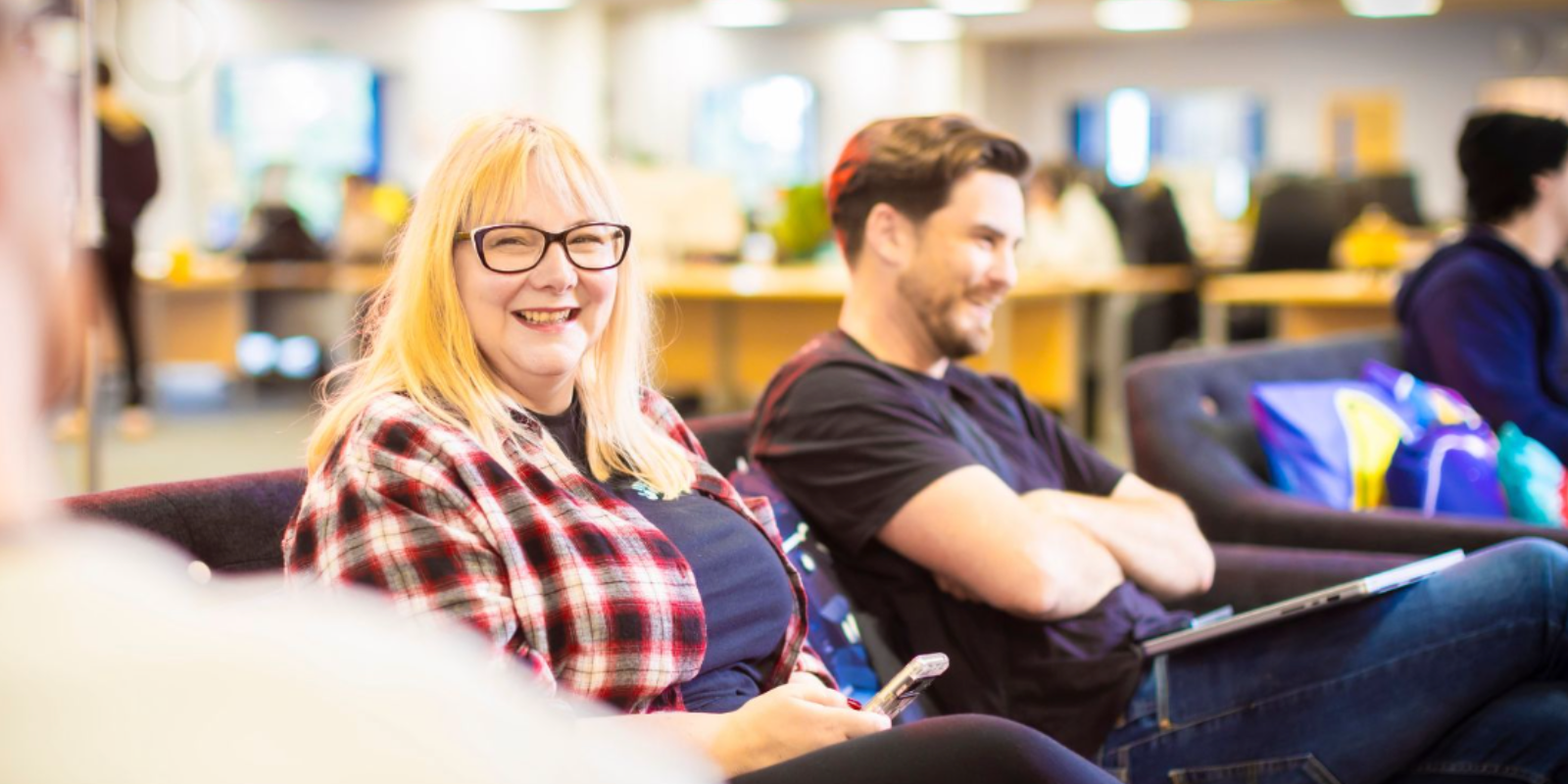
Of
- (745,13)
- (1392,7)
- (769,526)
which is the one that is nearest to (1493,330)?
(769,526)

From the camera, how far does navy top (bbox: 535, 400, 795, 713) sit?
4.93 feet

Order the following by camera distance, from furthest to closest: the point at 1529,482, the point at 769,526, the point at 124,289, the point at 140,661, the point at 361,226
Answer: the point at 361,226, the point at 124,289, the point at 1529,482, the point at 769,526, the point at 140,661

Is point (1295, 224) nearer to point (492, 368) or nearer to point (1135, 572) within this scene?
point (1135, 572)

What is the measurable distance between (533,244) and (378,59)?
40.1ft

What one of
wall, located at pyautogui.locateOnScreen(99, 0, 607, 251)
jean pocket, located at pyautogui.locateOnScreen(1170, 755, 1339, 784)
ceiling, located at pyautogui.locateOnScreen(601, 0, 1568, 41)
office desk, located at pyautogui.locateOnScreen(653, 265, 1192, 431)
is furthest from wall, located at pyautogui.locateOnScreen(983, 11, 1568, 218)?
jean pocket, located at pyautogui.locateOnScreen(1170, 755, 1339, 784)

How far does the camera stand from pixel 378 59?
42.9 feet

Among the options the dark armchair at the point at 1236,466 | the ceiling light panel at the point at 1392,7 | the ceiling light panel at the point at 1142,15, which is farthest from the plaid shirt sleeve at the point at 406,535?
the ceiling light panel at the point at 1392,7

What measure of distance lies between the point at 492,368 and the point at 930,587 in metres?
0.67

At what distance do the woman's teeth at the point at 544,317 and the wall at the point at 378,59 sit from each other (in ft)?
31.0

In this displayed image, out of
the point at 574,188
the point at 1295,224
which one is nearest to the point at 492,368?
the point at 574,188

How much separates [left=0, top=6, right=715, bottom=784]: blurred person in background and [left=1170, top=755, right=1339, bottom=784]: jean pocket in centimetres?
143

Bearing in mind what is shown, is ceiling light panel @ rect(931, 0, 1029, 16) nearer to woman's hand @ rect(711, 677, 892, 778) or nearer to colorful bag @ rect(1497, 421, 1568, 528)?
colorful bag @ rect(1497, 421, 1568, 528)

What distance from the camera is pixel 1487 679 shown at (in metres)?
1.91

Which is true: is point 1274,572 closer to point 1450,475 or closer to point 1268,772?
point 1268,772
